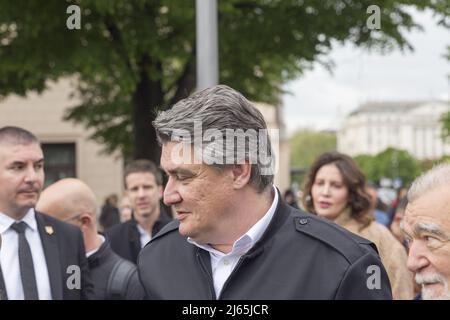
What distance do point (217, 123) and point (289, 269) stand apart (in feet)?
1.79

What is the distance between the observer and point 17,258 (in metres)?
4.04

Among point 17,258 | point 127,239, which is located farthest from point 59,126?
point 17,258

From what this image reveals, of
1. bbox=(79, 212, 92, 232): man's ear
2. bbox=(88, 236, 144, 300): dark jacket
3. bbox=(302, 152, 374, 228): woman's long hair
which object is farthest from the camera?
bbox=(302, 152, 374, 228): woman's long hair

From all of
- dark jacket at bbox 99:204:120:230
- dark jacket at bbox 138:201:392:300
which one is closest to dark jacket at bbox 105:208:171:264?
dark jacket at bbox 138:201:392:300

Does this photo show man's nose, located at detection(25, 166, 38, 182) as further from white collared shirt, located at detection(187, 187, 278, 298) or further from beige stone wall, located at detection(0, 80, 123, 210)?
beige stone wall, located at detection(0, 80, 123, 210)

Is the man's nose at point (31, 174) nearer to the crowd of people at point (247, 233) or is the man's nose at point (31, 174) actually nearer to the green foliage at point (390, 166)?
the crowd of people at point (247, 233)

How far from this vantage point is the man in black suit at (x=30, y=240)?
13.0ft

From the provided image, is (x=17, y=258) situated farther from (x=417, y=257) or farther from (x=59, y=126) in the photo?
(x=59, y=126)

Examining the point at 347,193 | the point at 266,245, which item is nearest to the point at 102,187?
the point at 347,193

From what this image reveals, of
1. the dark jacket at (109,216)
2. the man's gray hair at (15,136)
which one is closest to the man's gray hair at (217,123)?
the man's gray hair at (15,136)

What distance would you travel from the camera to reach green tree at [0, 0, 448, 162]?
33.6 feet

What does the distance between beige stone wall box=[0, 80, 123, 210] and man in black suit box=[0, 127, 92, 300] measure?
22.3 m

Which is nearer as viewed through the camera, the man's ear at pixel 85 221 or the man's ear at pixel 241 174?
the man's ear at pixel 241 174

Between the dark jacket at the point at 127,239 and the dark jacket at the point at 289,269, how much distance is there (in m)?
3.23
